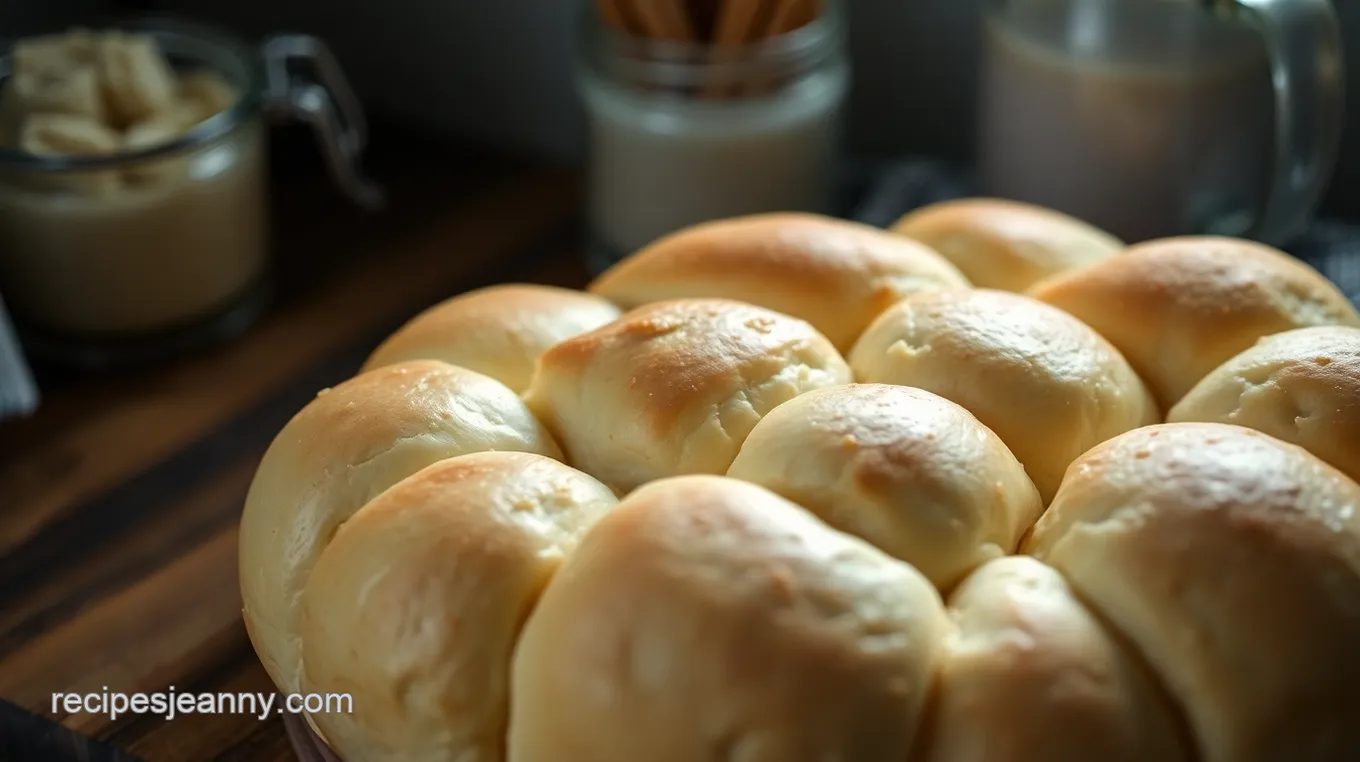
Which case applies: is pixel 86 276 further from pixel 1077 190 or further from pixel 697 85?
pixel 1077 190

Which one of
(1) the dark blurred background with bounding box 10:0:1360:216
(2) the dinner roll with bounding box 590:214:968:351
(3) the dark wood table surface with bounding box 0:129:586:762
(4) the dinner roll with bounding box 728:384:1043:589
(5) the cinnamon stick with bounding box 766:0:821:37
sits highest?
(5) the cinnamon stick with bounding box 766:0:821:37

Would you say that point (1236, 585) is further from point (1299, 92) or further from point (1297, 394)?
point (1299, 92)

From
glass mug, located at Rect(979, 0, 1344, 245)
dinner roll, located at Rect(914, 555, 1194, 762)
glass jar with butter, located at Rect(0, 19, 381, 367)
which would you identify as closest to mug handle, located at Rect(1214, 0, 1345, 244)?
glass mug, located at Rect(979, 0, 1344, 245)

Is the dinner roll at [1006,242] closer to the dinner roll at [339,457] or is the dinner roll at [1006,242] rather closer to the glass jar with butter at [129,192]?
the dinner roll at [339,457]

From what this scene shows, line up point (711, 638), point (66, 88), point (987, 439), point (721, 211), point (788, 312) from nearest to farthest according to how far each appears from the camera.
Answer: point (711, 638) → point (987, 439) → point (788, 312) → point (66, 88) → point (721, 211)

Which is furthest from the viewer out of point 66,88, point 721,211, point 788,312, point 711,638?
point 721,211

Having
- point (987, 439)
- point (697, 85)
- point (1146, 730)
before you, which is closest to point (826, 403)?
point (987, 439)

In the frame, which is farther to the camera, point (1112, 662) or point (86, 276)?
point (86, 276)

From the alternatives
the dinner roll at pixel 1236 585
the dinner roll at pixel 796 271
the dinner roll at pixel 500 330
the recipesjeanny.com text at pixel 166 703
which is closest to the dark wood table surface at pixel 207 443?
the recipesjeanny.com text at pixel 166 703

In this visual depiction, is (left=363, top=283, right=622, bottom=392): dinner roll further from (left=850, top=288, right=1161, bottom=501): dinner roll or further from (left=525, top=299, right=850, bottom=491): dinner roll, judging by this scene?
(left=850, top=288, right=1161, bottom=501): dinner roll
